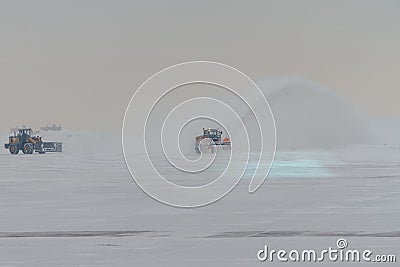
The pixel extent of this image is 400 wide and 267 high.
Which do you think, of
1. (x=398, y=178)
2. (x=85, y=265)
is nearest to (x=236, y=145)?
(x=398, y=178)

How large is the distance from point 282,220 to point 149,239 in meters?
3.95

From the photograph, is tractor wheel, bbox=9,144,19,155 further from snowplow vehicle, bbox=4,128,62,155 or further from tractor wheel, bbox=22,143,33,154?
tractor wheel, bbox=22,143,33,154

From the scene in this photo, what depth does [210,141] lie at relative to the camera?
73.8 metres

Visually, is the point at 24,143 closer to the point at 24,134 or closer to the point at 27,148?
the point at 27,148

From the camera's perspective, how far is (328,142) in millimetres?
90562

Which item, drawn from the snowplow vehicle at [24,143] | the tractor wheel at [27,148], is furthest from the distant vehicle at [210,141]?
the tractor wheel at [27,148]

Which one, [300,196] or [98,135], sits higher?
[98,135]

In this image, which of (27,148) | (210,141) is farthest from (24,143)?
(210,141)

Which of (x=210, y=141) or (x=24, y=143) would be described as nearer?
(x=24, y=143)

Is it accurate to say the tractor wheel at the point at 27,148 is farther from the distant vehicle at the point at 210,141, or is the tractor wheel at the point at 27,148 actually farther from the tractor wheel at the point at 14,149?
the distant vehicle at the point at 210,141

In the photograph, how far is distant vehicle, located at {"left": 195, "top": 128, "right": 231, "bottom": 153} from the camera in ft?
238

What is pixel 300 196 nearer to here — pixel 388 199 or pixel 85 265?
pixel 388 199

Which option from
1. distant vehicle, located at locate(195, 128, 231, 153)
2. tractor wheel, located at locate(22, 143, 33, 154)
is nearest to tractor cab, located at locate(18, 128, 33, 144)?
tractor wheel, located at locate(22, 143, 33, 154)

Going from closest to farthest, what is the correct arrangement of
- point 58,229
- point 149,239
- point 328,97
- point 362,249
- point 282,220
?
point 362,249 < point 149,239 < point 58,229 < point 282,220 < point 328,97
